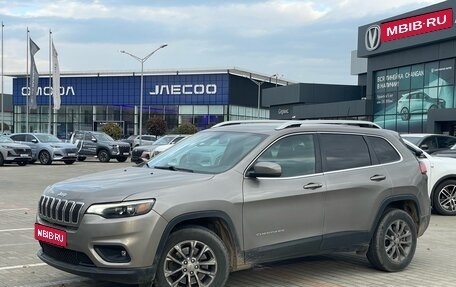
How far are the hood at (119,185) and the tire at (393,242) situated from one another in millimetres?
2422

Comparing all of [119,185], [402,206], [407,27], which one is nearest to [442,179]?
[402,206]

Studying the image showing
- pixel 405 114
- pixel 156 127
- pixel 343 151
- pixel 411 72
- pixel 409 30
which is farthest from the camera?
pixel 156 127

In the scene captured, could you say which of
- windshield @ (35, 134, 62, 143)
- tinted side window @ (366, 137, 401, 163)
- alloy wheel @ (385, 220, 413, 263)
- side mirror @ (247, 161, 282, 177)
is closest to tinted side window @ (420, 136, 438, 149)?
tinted side window @ (366, 137, 401, 163)

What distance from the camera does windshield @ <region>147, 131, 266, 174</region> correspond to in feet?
18.7

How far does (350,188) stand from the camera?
20.5 ft

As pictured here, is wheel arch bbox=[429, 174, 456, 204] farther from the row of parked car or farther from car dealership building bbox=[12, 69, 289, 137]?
car dealership building bbox=[12, 69, 289, 137]

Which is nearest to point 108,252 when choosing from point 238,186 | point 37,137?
point 238,186

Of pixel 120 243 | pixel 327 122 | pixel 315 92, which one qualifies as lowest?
pixel 120 243

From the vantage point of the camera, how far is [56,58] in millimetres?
44188

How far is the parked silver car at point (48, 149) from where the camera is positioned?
28109 millimetres

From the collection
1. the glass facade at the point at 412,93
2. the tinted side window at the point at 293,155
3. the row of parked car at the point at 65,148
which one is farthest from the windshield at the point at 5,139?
the glass facade at the point at 412,93

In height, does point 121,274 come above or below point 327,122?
below

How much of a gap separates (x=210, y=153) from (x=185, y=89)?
83400 millimetres

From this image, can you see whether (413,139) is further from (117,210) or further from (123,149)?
(123,149)
